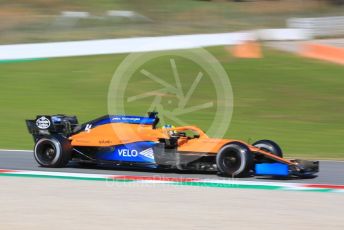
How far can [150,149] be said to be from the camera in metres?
10.3

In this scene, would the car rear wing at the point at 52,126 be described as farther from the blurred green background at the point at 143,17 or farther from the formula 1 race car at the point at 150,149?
the blurred green background at the point at 143,17

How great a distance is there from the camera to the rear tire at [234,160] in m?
9.81

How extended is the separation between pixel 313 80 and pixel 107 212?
15.9 m

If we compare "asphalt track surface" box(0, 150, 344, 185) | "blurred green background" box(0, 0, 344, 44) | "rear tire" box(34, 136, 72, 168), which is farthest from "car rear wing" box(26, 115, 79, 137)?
"blurred green background" box(0, 0, 344, 44)

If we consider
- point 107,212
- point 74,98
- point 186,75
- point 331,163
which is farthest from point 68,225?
point 186,75

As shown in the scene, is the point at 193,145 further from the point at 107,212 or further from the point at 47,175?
the point at 107,212

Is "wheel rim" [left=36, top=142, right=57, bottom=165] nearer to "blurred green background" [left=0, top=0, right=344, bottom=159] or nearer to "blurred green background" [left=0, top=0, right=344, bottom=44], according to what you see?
"blurred green background" [left=0, top=0, right=344, bottom=159]

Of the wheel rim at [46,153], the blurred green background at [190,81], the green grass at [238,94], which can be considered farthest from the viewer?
the blurred green background at [190,81]

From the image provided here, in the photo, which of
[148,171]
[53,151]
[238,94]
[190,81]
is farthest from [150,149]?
[190,81]

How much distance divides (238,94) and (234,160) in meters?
11.8

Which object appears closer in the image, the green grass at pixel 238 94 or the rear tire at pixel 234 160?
the rear tire at pixel 234 160

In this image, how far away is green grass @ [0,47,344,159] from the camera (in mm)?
17203

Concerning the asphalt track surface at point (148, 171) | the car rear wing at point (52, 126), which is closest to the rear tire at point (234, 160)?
the asphalt track surface at point (148, 171)

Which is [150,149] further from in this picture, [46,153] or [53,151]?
[46,153]
